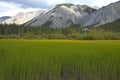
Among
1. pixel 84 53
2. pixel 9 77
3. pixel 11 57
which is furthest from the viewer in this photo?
pixel 84 53

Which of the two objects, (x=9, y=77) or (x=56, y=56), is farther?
(x=56, y=56)

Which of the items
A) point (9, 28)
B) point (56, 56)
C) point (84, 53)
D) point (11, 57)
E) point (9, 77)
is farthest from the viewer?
point (9, 28)

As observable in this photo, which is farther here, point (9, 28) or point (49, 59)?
point (9, 28)

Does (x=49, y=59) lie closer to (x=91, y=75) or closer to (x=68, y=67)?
(x=68, y=67)

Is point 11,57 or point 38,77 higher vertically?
point 11,57

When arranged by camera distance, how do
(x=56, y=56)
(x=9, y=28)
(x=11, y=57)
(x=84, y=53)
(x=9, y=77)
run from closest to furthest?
(x=9, y=77), (x=11, y=57), (x=56, y=56), (x=84, y=53), (x=9, y=28)

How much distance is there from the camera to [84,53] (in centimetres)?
1919

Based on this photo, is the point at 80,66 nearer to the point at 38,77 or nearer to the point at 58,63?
the point at 58,63

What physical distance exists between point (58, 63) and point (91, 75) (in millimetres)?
2077

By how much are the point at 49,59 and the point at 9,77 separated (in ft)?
9.20

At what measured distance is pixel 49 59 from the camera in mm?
17203

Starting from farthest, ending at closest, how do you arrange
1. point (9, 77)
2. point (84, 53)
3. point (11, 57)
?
point (84, 53) → point (11, 57) → point (9, 77)

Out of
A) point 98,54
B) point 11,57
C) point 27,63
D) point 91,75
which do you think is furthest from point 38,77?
point 98,54

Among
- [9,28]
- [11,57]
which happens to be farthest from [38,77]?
[9,28]
